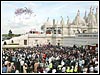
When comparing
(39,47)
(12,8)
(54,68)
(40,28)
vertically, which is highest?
(12,8)

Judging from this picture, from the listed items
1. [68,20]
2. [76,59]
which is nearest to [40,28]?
[68,20]

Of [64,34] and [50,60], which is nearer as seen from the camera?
[50,60]

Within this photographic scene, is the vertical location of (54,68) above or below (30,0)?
below

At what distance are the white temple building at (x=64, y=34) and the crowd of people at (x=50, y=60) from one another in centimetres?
14

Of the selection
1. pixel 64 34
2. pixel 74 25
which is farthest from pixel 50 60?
pixel 74 25

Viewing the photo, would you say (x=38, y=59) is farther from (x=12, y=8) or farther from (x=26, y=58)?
(x=12, y=8)

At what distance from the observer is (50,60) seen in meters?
6.38

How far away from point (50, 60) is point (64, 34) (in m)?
0.67

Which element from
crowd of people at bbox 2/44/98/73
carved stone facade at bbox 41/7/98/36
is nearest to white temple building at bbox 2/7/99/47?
carved stone facade at bbox 41/7/98/36

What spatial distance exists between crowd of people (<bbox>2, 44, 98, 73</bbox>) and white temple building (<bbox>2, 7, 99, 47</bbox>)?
0.14 metres

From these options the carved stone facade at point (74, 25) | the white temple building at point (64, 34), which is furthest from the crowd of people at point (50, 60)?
the carved stone facade at point (74, 25)

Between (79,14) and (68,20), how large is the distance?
0.93 ft

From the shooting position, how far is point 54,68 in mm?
6273

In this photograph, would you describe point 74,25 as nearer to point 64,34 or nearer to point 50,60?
point 64,34
